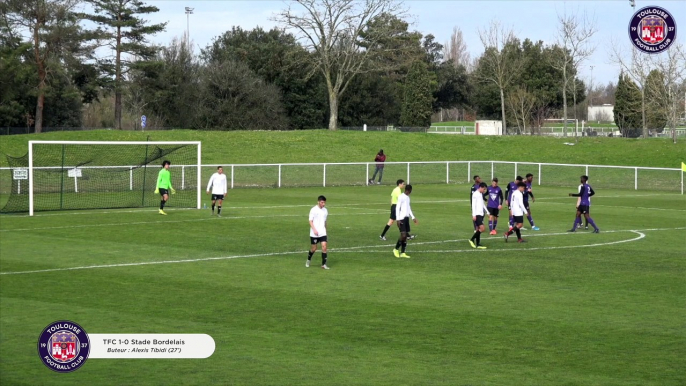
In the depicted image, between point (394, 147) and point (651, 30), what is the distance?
39093 mm

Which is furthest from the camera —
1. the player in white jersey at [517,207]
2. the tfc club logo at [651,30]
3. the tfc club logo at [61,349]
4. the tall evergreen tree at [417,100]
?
the tall evergreen tree at [417,100]

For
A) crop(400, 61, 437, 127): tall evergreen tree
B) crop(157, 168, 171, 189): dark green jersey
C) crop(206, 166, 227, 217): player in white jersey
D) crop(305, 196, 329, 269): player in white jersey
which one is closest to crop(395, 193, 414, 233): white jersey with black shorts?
crop(305, 196, 329, 269): player in white jersey

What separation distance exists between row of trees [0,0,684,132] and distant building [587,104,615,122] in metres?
37.2

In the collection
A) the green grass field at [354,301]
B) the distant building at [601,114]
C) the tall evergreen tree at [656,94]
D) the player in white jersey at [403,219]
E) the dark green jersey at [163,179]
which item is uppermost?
the distant building at [601,114]

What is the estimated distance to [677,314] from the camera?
14.9 m

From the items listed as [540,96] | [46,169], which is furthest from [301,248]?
[540,96]

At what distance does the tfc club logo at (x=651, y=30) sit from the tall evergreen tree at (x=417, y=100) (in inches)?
2484

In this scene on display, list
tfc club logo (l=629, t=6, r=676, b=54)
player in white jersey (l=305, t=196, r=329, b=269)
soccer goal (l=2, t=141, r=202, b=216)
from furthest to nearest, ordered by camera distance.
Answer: soccer goal (l=2, t=141, r=202, b=216)
tfc club logo (l=629, t=6, r=676, b=54)
player in white jersey (l=305, t=196, r=329, b=269)

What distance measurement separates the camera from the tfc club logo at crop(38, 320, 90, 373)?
10.8 meters

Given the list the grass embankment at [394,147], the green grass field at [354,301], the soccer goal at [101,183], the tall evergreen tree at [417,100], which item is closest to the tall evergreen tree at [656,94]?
the grass embankment at [394,147]

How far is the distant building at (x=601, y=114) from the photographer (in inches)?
5330

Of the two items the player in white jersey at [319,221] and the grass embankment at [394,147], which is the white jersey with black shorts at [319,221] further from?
the grass embankment at [394,147]

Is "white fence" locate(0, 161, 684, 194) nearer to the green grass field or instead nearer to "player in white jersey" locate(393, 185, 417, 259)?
the green grass field

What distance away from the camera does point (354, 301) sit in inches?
621
